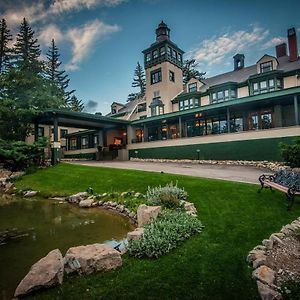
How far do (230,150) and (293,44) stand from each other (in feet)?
50.6

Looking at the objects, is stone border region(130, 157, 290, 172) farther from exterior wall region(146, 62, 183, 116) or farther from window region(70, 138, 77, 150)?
window region(70, 138, 77, 150)

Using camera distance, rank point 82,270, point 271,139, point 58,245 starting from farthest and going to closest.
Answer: point 271,139 < point 58,245 < point 82,270

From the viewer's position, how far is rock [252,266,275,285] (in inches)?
136

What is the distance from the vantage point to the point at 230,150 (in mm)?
21406

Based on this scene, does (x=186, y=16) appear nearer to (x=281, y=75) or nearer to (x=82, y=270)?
(x=82, y=270)

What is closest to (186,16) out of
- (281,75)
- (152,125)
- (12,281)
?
(12,281)

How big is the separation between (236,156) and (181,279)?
18674mm

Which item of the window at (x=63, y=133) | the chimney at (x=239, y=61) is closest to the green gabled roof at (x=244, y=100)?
the chimney at (x=239, y=61)

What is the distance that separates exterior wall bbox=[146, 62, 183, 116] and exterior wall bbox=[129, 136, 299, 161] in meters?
8.15

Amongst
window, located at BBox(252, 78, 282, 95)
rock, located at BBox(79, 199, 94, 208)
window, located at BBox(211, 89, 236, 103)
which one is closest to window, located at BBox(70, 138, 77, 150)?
window, located at BBox(211, 89, 236, 103)

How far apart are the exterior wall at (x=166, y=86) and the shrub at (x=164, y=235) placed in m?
26.5

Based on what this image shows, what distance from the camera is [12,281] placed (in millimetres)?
4344

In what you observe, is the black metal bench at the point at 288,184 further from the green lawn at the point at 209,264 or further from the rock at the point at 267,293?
the rock at the point at 267,293

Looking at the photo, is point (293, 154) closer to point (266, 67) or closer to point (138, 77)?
point (266, 67)
